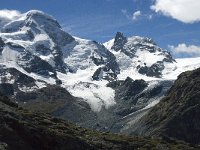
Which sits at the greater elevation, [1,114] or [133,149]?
[1,114]

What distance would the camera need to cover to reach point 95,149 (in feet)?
384

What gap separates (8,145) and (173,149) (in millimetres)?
66709

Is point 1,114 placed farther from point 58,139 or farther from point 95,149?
point 95,149

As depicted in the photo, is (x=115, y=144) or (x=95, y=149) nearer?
(x=95, y=149)

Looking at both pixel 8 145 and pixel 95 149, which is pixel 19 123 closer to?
pixel 8 145

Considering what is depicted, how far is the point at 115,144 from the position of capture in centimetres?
13562

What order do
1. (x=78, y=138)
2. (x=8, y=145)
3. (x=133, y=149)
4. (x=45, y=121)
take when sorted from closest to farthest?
(x=8, y=145) < (x=78, y=138) < (x=45, y=121) < (x=133, y=149)

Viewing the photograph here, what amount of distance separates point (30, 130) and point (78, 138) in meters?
15.0

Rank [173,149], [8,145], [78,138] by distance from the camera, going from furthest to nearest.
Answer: [173,149]
[78,138]
[8,145]

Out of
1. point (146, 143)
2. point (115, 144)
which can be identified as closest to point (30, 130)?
point (115, 144)

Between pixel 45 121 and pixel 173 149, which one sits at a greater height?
pixel 45 121

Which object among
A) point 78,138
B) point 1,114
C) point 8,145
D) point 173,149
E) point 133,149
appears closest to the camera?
point 8,145

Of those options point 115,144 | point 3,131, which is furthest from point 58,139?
point 115,144

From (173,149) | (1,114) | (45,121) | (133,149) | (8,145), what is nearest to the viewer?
(8,145)
